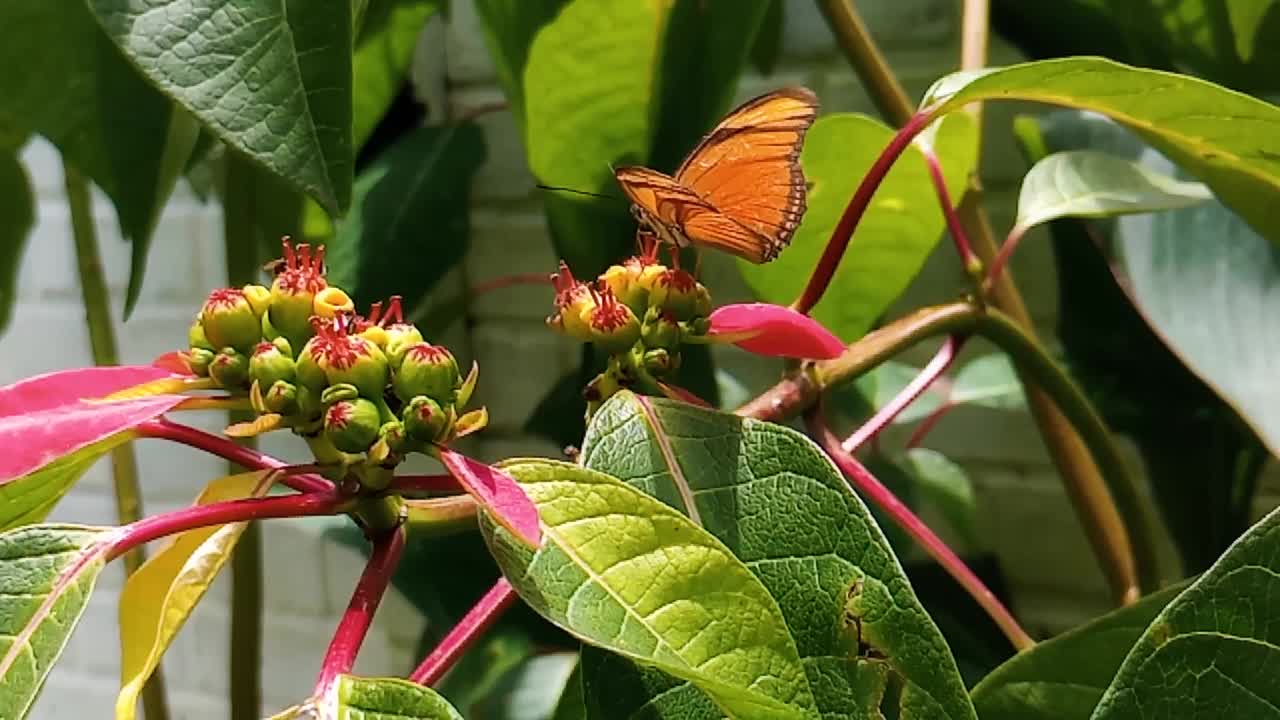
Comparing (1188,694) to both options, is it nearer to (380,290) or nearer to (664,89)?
(664,89)

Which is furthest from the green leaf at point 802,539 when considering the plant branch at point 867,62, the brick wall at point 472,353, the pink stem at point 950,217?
the brick wall at point 472,353

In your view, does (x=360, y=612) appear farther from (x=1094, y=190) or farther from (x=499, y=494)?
(x=1094, y=190)

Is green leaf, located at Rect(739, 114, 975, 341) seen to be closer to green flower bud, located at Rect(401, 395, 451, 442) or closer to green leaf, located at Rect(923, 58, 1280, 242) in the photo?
green leaf, located at Rect(923, 58, 1280, 242)

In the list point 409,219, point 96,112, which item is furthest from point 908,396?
point 409,219

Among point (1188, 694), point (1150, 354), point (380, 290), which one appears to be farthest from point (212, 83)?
point (1150, 354)

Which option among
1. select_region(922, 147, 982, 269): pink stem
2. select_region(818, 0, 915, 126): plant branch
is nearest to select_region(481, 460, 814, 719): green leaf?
select_region(922, 147, 982, 269): pink stem

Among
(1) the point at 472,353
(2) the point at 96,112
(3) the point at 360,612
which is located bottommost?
(1) the point at 472,353

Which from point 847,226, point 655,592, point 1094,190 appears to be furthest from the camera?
point 1094,190
